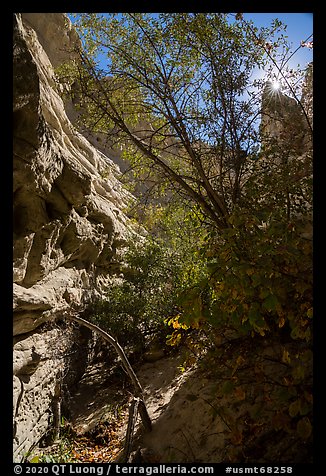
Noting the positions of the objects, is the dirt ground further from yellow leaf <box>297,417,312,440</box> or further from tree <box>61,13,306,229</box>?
tree <box>61,13,306,229</box>

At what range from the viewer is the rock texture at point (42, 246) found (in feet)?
11.7

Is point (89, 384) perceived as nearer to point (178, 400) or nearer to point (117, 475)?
point (178, 400)

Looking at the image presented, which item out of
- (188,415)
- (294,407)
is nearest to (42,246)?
(188,415)

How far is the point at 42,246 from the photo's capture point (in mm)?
4613

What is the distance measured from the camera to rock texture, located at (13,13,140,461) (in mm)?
3553

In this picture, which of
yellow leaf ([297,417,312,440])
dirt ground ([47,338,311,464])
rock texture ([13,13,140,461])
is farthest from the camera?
rock texture ([13,13,140,461])

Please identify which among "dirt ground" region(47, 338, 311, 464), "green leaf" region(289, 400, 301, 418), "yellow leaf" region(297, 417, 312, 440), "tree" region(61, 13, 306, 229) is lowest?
"dirt ground" region(47, 338, 311, 464)

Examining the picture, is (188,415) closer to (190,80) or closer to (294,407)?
(294,407)

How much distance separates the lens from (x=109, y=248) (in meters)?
8.05

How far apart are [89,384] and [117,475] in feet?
16.6

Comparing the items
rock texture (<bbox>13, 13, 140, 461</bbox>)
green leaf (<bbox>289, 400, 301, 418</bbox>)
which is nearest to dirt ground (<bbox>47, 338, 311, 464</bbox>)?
green leaf (<bbox>289, 400, 301, 418</bbox>)
